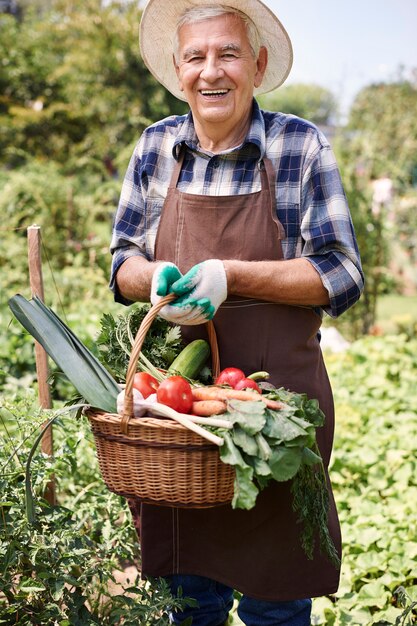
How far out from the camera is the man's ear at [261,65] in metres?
2.20

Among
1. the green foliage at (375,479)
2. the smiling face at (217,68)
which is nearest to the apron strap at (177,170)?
the smiling face at (217,68)

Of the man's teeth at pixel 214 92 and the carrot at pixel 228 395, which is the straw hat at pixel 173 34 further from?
the carrot at pixel 228 395

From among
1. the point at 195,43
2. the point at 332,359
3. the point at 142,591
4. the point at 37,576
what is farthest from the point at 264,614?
the point at 332,359

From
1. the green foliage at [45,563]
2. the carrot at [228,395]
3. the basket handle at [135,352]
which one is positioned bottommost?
the green foliage at [45,563]

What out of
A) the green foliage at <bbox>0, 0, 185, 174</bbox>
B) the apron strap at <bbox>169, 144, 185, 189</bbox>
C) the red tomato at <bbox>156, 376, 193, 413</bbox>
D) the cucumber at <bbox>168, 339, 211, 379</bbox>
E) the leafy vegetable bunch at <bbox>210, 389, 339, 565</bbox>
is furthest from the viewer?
the green foliage at <bbox>0, 0, 185, 174</bbox>

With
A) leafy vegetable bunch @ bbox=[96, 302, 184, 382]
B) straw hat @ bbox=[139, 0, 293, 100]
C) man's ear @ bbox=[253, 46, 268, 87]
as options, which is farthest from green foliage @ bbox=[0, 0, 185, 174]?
leafy vegetable bunch @ bbox=[96, 302, 184, 382]

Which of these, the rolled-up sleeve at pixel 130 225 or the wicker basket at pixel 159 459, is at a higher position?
the rolled-up sleeve at pixel 130 225

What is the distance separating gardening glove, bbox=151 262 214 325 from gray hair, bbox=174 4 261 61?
75cm

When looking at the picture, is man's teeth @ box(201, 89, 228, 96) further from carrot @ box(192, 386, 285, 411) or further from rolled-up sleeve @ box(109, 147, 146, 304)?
carrot @ box(192, 386, 285, 411)

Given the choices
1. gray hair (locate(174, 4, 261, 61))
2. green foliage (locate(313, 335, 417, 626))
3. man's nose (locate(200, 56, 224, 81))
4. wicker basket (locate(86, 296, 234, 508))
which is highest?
gray hair (locate(174, 4, 261, 61))

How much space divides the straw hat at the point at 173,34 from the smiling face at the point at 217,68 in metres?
0.07

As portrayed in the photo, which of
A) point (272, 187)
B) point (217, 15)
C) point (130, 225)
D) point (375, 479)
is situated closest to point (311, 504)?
point (272, 187)

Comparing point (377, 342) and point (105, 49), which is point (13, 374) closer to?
point (377, 342)

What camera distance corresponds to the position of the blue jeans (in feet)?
7.16
